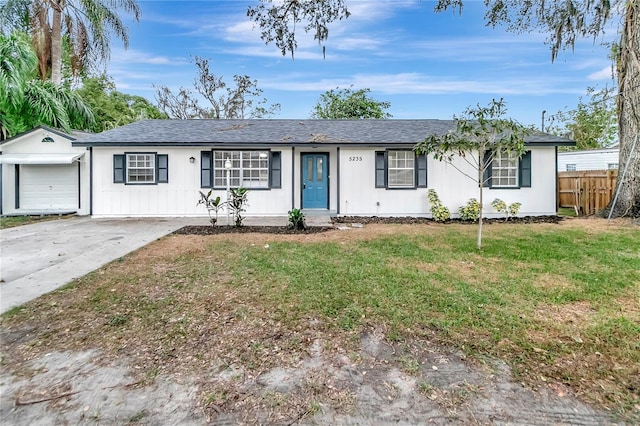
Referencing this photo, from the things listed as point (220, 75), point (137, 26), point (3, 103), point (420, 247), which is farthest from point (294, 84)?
point (420, 247)

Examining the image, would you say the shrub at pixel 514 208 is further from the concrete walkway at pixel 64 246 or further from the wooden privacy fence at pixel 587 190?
the concrete walkway at pixel 64 246

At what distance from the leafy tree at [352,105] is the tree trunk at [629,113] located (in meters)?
15.4

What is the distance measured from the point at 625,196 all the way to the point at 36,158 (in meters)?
18.8

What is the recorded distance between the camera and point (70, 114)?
16562 millimetres

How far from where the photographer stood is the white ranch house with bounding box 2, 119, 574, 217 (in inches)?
441

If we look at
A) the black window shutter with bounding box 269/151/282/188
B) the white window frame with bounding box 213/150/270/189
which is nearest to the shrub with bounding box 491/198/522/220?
the black window shutter with bounding box 269/151/282/188

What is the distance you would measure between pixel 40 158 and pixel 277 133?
Result: 325 inches

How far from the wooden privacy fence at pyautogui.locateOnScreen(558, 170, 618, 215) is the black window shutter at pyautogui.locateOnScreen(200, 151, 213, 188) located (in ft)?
41.4

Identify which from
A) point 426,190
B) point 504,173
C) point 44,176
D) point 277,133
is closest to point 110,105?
point 44,176

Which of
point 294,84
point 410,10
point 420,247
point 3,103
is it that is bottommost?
point 420,247

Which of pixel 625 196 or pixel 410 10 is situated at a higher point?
pixel 410 10

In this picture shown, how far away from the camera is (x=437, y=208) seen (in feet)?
35.8

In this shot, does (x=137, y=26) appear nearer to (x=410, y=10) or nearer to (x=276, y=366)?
(x=410, y=10)

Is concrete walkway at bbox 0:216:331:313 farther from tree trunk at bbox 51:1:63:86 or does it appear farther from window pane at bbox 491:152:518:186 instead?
tree trunk at bbox 51:1:63:86
